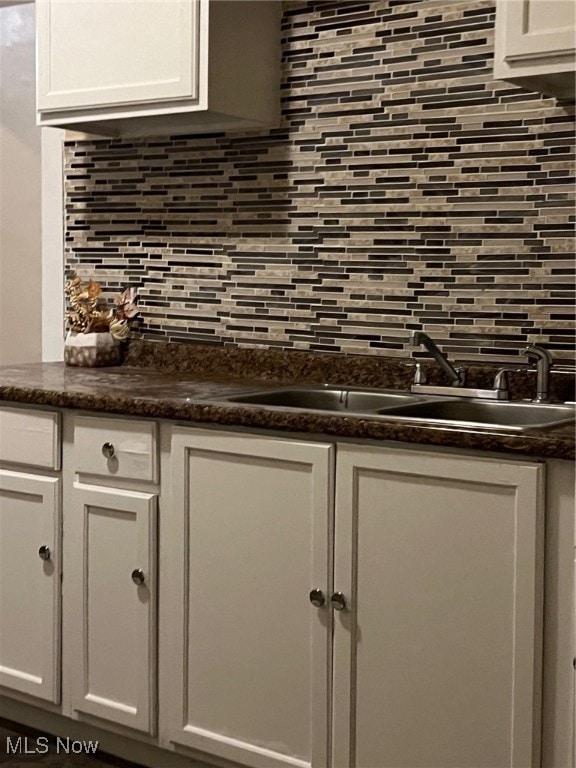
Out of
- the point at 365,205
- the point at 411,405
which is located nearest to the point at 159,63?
the point at 365,205

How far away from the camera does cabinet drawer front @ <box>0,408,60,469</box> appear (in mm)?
2633

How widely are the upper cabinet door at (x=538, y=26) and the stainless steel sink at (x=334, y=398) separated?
0.85m

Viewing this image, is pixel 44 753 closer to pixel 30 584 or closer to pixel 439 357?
pixel 30 584

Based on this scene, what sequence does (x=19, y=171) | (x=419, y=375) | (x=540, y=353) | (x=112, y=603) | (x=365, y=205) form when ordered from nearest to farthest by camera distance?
(x=540, y=353) < (x=112, y=603) < (x=419, y=375) < (x=365, y=205) < (x=19, y=171)

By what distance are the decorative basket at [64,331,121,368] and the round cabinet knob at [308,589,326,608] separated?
1.25 m

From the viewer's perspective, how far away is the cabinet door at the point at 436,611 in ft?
6.40

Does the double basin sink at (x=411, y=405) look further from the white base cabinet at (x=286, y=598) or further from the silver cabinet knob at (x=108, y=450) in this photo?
the silver cabinet knob at (x=108, y=450)

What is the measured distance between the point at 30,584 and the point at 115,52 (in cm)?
140

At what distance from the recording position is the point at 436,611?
205 centimetres

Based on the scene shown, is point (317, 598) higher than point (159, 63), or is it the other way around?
point (159, 63)

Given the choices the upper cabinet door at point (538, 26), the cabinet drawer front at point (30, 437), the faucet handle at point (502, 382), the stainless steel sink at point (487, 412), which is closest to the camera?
the upper cabinet door at point (538, 26)

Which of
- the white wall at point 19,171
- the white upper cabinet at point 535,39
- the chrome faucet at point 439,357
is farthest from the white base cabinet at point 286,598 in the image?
the white wall at point 19,171

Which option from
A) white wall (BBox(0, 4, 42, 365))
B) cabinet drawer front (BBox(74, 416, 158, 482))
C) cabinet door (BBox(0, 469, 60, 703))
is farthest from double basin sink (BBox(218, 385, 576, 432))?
white wall (BBox(0, 4, 42, 365))

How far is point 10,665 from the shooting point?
109 inches
